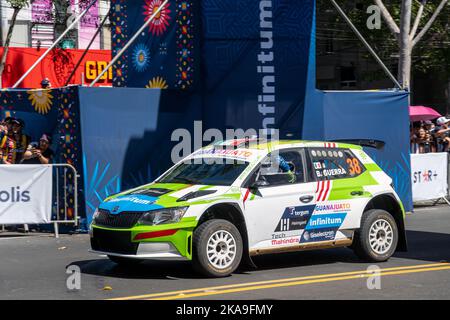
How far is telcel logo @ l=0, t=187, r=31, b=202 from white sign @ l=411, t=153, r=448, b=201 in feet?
29.6

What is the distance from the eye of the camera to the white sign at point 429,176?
1823cm

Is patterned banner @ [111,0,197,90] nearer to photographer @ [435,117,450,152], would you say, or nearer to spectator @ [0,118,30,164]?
spectator @ [0,118,30,164]

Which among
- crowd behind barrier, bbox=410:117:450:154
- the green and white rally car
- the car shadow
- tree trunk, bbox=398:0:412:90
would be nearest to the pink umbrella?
crowd behind barrier, bbox=410:117:450:154

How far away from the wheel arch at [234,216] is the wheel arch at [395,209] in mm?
2110

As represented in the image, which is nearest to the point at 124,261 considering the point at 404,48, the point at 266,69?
the point at 266,69

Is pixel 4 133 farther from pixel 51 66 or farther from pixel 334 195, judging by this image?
pixel 51 66

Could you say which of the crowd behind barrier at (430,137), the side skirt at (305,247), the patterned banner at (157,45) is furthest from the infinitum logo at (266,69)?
the crowd behind barrier at (430,137)

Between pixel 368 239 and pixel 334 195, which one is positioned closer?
pixel 334 195

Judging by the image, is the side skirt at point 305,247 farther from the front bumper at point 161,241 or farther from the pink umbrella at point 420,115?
the pink umbrella at point 420,115

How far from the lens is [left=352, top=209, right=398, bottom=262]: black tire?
10336mm

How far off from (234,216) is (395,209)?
256 cm

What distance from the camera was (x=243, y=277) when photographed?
30.9 ft

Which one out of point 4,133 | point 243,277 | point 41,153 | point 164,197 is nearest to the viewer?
point 164,197
